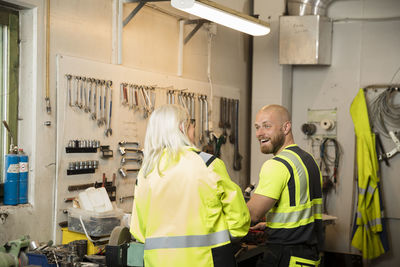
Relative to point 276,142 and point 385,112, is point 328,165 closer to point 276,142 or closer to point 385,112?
point 385,112

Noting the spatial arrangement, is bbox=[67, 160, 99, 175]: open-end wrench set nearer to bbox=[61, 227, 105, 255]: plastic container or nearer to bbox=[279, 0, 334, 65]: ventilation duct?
bbox=[61, 227, 105, 255]: plastic container

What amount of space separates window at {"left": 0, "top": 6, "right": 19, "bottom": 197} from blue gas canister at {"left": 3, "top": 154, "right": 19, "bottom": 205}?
121 mm

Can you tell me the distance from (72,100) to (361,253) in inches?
125

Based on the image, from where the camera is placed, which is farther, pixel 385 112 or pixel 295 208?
pixel 385 112

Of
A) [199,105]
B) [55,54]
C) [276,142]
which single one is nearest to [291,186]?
[276,142]

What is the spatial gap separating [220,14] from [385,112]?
2146mm

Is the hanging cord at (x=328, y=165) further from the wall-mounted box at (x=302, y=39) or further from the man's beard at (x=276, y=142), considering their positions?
the man's beard at (x=276, y=142)

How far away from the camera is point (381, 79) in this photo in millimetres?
4414

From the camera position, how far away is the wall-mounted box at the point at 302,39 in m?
4.30

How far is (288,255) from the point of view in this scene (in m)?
2.28

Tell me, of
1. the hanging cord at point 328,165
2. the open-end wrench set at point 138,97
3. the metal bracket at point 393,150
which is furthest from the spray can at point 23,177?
the metal bracket at point 393,150

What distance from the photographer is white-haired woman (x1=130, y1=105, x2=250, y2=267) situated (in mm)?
1839

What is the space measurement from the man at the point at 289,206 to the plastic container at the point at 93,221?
90 cm

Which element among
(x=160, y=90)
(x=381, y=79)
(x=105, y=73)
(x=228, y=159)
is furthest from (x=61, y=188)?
(x=381, y=79)
